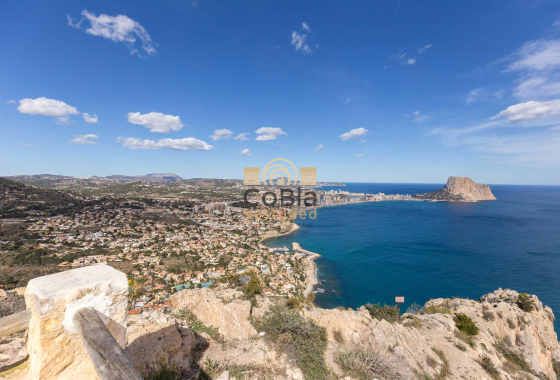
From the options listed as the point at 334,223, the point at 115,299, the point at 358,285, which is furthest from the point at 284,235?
the point at 115,299

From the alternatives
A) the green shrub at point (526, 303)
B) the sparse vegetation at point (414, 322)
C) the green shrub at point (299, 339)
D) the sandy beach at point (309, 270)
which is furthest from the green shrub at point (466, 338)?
the sandy beach at point (309, 270)

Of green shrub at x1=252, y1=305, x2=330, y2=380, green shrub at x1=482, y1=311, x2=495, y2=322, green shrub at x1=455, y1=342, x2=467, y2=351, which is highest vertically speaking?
green shrub at x1=252, y1=305, x2=330, y2=380

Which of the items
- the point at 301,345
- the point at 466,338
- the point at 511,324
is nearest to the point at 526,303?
the point at 511,324

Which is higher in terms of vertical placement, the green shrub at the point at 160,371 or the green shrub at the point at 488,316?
the green shrub at the point at 160,371

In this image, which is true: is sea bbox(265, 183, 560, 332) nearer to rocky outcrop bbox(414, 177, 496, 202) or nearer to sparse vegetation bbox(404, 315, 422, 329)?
sparse vegetation bbox(404, 315, 422, 329)

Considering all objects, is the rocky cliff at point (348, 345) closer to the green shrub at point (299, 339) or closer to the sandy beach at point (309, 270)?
the green shrub at point (299, 339)

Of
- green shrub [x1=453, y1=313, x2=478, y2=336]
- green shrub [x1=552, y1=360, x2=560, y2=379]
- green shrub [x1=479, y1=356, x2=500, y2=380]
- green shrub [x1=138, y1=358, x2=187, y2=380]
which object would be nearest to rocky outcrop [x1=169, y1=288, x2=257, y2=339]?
green shrub [x1=138, y1=358, x2=187, y2=380]
